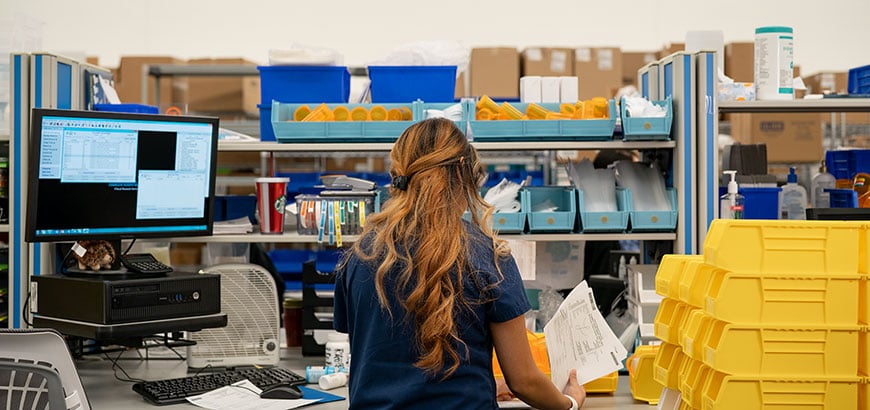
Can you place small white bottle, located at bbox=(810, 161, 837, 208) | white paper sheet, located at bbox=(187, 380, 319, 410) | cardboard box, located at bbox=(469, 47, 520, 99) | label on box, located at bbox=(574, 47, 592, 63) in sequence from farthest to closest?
1. label on box, located at bbox=(574, 47, 592, 63)
2. cardboard box, located at bbox=(469, 47, 520, 99)
3. small white bottle, located at bbox=(810, 161, 837, 208)
4. white paper sheet, located at bbox=(187, 380, 319, 410)

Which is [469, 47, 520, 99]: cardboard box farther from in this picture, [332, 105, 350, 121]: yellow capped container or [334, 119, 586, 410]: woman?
[334, 119, 586, 410]: woman

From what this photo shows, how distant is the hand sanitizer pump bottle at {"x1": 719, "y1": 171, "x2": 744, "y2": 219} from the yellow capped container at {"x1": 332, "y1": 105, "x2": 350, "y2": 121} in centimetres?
116

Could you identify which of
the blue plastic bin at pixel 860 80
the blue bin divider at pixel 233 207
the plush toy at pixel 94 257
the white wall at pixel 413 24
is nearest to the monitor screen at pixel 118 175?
the plush toy at pixel 94 257

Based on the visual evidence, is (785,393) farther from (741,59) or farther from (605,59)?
(741,59)

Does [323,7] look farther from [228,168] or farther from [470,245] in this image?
[470,245]

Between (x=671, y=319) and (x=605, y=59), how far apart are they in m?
4.04

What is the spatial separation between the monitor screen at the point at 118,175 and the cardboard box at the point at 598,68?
378 centimetres

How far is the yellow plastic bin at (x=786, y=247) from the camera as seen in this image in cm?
173

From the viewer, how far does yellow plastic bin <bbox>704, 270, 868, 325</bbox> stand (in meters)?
1.74

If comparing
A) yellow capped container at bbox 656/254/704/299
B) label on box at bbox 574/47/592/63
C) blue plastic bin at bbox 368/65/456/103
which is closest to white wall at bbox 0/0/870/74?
label on box at bbox 574/47/592/63

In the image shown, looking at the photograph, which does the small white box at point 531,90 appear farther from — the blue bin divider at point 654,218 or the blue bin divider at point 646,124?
the blue bin divider at point 654,218

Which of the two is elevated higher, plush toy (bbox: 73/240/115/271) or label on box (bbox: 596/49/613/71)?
label on box (bbox: 596/49/613/71)

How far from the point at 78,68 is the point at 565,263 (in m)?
1.63

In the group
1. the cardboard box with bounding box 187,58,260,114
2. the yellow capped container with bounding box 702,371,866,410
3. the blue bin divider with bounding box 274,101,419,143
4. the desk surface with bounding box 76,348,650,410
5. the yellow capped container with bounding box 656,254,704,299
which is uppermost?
the cardboard box with bounding box 187,58,260,114
